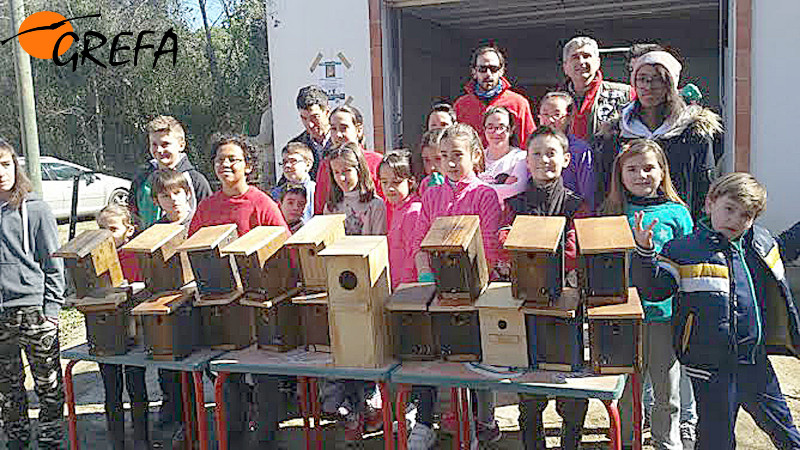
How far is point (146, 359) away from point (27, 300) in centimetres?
82

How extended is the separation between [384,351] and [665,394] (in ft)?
4.28

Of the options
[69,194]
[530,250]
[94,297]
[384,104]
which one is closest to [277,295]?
[94,297]

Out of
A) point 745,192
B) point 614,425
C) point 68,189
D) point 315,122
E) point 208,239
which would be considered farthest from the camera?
point 68,189

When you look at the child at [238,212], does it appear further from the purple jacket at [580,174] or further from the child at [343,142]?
the purple jacket at [580,174]

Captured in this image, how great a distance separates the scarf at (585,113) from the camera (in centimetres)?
430

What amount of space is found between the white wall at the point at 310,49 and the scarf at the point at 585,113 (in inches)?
122

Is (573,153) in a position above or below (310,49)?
below

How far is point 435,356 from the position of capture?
3.05 meters

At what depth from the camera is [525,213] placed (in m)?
3.44

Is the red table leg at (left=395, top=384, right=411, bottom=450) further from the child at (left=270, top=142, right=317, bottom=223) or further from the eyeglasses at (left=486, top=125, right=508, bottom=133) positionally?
the child at (left=270, top=142, right=317, bottom=223)

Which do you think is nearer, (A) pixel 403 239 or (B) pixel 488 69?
(A) pixel 403 239

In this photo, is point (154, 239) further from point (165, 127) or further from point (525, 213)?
point (525, 213)

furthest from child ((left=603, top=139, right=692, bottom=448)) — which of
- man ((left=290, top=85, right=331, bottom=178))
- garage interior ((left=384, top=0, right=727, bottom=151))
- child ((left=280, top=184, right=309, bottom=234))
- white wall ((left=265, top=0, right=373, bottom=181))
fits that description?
white wall ((left=265, top=0, right=373, bottom=181))

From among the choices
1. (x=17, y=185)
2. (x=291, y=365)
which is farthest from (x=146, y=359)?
(x=17, y=185)
